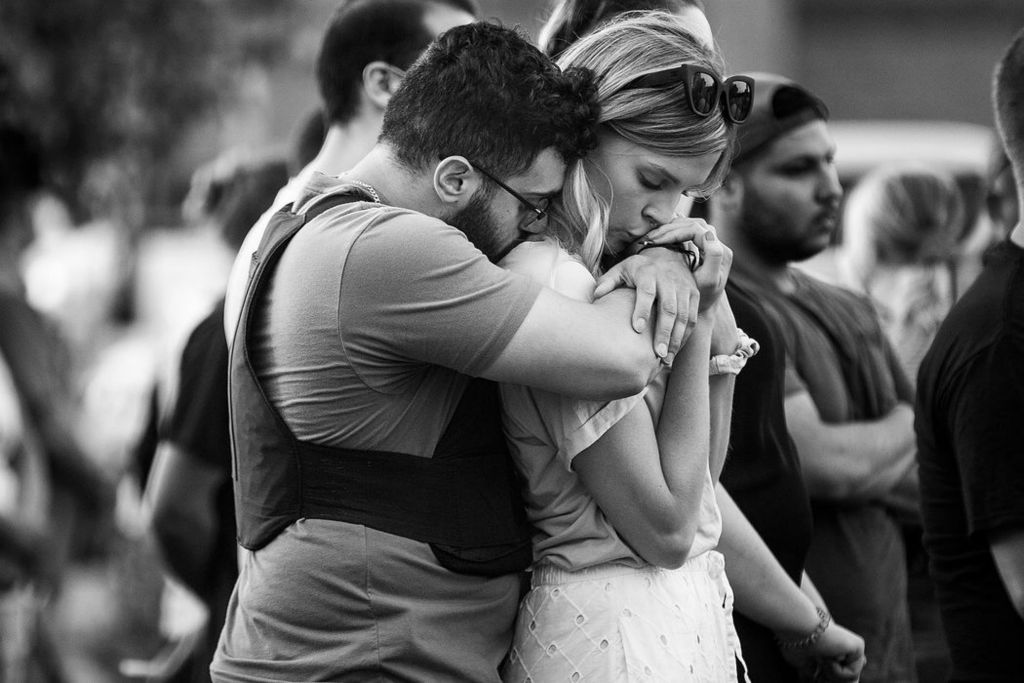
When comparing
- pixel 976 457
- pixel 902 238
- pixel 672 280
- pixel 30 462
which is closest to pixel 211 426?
pixel 30 462

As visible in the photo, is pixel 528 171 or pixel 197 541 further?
pixel 197 541

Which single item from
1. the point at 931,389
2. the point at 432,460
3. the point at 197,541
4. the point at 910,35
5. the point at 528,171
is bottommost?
the point at 910,35

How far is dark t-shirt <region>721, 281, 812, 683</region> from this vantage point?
3.00m

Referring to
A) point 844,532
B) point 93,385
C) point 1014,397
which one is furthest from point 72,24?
point 1014,397

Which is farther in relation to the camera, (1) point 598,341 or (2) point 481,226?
(2) point 481,226

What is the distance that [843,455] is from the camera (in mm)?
3490

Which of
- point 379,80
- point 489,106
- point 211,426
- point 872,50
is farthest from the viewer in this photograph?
point 872,50

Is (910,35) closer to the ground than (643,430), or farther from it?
closer to the ground

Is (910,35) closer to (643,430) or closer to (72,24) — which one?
(72,24)

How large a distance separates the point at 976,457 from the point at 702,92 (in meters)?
0.95

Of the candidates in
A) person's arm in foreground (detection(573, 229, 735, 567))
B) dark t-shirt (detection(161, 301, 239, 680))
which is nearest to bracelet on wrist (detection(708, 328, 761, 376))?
person's arm in foreground (detection(573, 229, 735, 567))

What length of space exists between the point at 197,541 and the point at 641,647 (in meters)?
1.71

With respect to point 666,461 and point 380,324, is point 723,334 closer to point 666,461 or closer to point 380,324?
point 666,461

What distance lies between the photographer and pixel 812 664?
2957 millimetres
